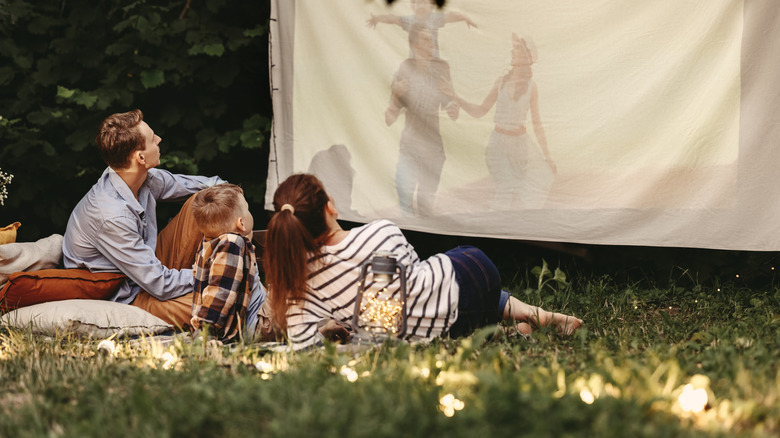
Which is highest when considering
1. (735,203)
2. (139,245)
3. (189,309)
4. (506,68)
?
(506,68)

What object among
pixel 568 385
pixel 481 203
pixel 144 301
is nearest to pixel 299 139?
pixel 481 203

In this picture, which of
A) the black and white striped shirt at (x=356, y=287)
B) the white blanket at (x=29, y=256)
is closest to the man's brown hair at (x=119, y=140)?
the white blanket at (x=29, y=256)

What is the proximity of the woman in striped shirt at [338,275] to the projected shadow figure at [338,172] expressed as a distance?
1374 mm

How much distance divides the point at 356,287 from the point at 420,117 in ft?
4.89

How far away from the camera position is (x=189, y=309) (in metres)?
3.28

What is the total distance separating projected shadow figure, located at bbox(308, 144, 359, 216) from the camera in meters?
4.18

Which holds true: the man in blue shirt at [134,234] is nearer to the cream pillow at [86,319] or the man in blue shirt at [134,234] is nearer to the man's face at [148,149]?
the man's face at [148,149]

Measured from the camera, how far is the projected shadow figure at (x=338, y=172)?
13.7 feet

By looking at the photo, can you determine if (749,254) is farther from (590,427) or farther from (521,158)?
(590,427)

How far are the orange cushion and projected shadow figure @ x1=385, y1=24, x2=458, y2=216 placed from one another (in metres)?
1.54

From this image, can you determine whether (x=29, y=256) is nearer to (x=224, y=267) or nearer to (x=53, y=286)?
(x=53, y=286)

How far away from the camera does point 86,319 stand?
3045mm

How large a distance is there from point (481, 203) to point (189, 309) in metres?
1.52

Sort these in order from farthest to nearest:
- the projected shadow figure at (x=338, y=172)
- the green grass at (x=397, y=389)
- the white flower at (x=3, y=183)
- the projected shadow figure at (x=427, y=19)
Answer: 1. the projected shadow figure at (x=338, y=172)
2. the projected shadow figure at (x=427, y=19)
3. the white flower at (x=3, y=183)
4. the green grass at (x=397, y=389)
